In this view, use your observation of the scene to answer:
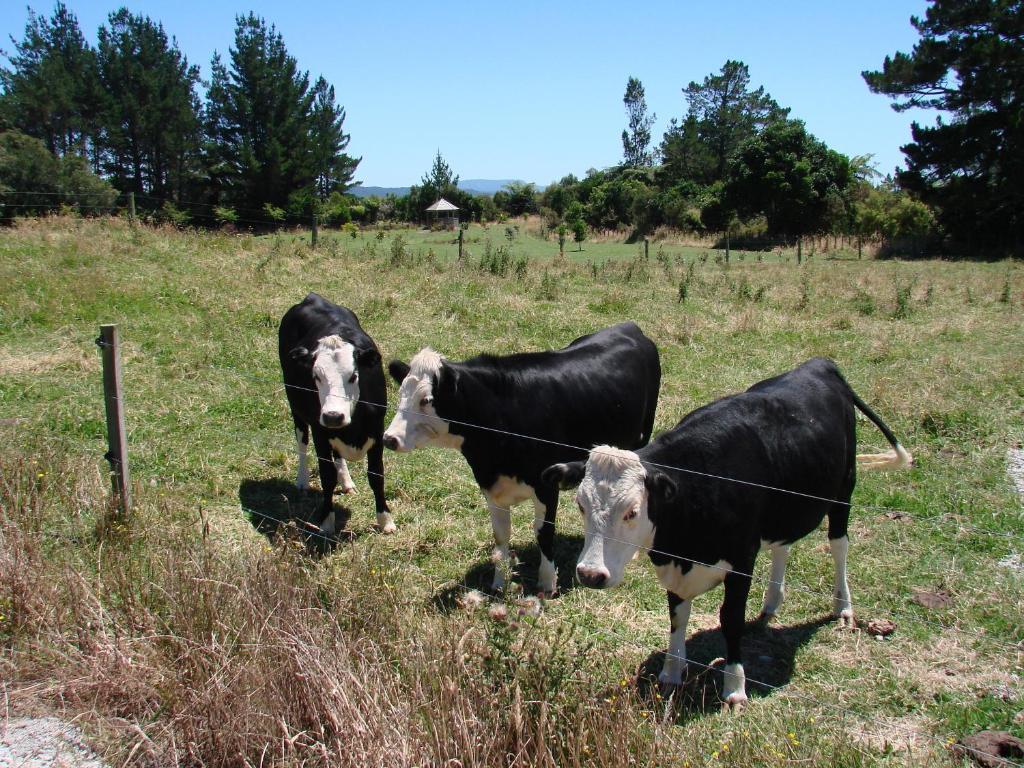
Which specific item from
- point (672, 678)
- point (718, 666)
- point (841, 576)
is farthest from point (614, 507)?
point (841, 576)

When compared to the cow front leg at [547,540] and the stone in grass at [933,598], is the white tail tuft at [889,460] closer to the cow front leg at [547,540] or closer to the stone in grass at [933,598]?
the stone in grass at [933,598]

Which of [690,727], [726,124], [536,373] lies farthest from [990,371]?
[726,124]

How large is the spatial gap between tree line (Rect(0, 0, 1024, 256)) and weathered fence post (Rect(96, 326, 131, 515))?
27.2 metres

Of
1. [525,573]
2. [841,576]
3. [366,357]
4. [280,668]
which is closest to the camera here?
[280,668]

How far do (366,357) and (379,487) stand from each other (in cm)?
109

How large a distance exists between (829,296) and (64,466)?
15.0 m

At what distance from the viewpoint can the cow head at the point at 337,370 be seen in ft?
19.8

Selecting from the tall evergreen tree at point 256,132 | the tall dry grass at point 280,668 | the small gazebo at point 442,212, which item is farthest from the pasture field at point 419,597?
the small gazebo at point 442,212

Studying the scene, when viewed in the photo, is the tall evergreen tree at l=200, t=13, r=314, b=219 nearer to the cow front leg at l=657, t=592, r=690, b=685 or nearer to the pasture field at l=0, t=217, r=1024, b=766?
the pasture field at l=0, t=217, r=1024, b=766

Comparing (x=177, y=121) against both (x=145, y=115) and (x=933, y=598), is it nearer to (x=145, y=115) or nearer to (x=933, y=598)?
(x=145, y=115)

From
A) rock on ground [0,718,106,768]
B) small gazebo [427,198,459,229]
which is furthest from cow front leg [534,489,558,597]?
small gazebo [427,198,459,229]

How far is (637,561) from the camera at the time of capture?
5.84 meters

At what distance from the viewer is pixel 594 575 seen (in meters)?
3.62

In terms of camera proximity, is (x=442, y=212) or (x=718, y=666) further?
(x=442, y=212)
